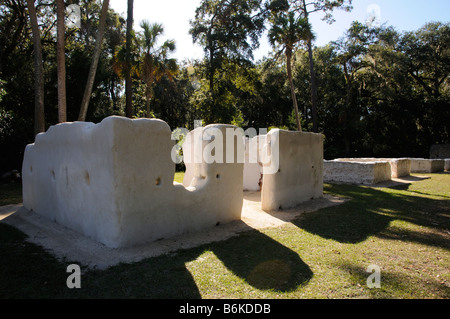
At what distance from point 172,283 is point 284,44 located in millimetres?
15945

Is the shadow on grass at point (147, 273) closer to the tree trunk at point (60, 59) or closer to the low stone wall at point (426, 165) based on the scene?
the tree trunk at point (60, 59)

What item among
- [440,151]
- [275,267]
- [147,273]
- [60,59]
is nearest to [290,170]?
[275,267]

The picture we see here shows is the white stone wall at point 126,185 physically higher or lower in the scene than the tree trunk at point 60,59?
lower

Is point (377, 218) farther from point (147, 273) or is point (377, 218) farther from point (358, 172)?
point (358, 172)

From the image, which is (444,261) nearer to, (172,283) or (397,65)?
(172,283)

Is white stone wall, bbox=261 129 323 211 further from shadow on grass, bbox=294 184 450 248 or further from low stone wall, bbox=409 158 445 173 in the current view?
low stone wall, bbox=409 158 445 173

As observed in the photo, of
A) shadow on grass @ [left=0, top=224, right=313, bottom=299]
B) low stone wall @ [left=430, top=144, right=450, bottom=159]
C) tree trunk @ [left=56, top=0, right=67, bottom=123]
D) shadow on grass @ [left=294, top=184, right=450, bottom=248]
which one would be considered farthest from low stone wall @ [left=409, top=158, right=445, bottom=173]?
tree trunk @ [left=56, top=0, right=67, bottom=123]

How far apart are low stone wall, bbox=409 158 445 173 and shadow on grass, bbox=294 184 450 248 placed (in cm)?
1030

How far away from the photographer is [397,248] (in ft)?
18.7

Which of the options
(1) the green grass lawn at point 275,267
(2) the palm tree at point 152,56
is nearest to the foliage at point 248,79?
(2) the palm tree at point 152,56

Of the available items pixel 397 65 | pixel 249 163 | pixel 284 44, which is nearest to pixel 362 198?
pixel 249 163

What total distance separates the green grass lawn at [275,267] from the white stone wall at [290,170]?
153 cm

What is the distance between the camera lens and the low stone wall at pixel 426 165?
63.8ft

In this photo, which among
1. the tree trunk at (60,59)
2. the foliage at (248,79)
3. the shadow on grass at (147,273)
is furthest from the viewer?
the foliage at (248,79)
